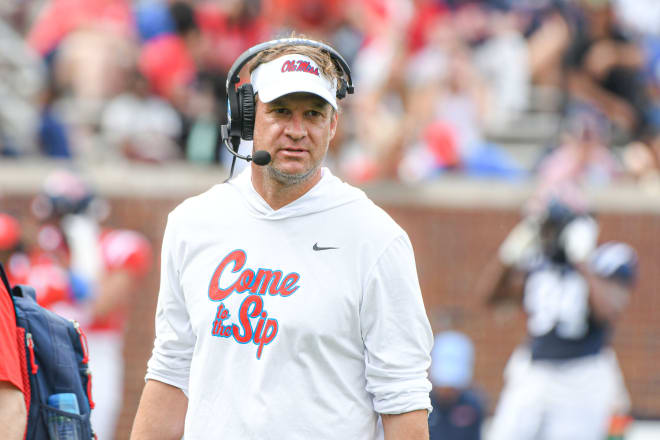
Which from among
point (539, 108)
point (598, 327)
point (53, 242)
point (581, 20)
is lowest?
point (598, 327)

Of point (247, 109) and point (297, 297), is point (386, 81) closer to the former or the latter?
point (247, 109)

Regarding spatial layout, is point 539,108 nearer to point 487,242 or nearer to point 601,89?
point 601,89

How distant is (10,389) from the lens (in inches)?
122

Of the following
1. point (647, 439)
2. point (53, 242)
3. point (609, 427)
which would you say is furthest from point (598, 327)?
point (53, 242)

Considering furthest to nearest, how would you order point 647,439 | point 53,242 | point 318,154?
1. point 647,439
2. point 53,242
3. point 318,154

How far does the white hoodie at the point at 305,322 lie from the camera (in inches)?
126

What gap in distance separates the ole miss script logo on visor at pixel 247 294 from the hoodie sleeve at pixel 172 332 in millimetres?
158

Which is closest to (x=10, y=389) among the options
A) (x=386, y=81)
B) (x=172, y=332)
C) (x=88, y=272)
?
(x=172, y=332)

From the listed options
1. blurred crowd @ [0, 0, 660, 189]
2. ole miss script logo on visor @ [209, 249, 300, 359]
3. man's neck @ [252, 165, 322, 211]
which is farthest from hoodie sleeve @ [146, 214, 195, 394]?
blurred crowd @ [0, 0, 660, 189]

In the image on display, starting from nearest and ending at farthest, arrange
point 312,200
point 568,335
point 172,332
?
point 312,200 < point 172,332 < point 568,335

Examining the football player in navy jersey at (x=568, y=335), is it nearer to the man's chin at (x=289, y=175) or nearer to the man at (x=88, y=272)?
the man at (x=88, y=272)

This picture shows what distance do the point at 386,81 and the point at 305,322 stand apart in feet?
23.7

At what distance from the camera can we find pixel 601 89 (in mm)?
11070

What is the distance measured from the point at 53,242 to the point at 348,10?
14.1ft
